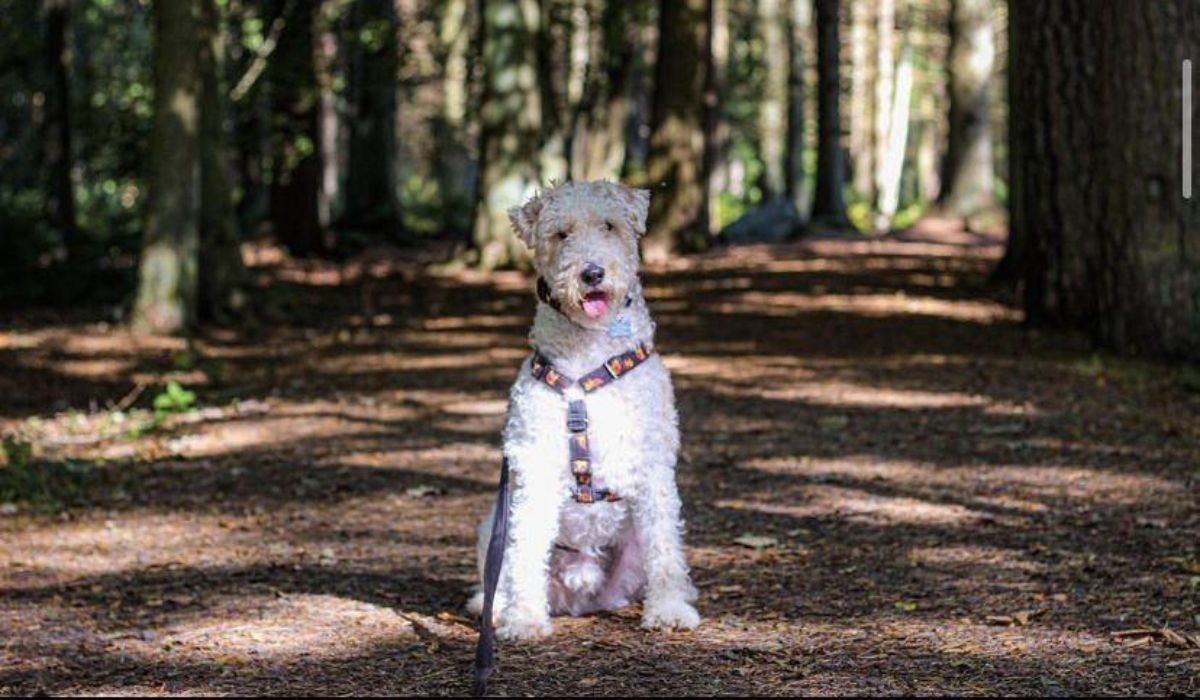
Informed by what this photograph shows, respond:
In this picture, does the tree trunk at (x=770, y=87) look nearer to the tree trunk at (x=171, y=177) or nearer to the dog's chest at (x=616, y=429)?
the tree trunk at (x=171, y=177)

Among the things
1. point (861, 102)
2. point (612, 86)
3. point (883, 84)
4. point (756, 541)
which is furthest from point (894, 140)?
point (756, 541)

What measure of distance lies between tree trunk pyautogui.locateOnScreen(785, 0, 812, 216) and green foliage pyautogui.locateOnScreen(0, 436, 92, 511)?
2209 cm

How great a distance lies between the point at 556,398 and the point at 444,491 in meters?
3.21

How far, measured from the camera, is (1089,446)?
8242mm

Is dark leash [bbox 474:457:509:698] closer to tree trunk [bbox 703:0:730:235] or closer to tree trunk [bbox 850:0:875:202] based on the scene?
tree trunk [bbox 703:0:730:235]

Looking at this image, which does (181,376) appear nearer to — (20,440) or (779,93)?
(20,440)

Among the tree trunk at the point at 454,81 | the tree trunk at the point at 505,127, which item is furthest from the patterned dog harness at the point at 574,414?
the tree trunk at the point at 454,81

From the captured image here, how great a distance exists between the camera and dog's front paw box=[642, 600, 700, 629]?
5102 mm

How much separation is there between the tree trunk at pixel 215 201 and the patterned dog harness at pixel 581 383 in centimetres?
1130

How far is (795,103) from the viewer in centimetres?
2981

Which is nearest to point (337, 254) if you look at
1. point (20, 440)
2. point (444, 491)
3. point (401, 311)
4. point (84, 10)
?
point (401, 311)

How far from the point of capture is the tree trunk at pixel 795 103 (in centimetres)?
2994

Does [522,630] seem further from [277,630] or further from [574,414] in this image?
[277,630]

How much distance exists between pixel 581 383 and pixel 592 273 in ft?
1.40
